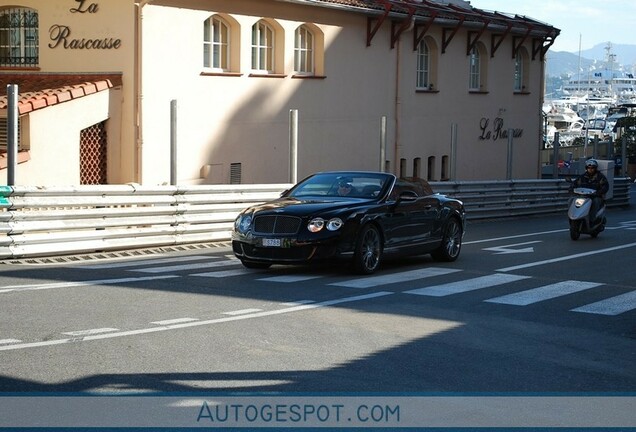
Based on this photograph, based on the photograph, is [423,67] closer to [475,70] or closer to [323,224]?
[475,70]

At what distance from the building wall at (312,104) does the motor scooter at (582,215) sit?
8.99 meters

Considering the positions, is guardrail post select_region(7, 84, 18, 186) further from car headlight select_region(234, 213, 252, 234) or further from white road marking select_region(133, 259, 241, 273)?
car headlight select_region(234, 213, 252, 234)

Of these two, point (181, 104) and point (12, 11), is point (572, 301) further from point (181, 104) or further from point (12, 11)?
point (12, 11)

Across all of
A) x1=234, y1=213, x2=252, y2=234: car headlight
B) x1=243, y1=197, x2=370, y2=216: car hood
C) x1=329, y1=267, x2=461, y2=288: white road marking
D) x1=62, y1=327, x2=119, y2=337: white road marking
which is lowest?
x1=329, y1=267, x2=461, y2=288: white road marking

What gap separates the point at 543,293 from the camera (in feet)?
48.0

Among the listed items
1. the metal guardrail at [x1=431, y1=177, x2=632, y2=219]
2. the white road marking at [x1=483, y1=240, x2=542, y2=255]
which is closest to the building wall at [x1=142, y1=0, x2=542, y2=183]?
the metal guardrail at [x1=431, y1=177, x2=632, y2=219]

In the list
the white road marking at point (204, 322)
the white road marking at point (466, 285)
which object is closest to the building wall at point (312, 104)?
the white road marking at point (466, 285)

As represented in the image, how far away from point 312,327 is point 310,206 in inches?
201

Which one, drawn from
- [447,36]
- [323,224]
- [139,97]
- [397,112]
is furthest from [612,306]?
[447,36]

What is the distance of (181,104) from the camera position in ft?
88.6

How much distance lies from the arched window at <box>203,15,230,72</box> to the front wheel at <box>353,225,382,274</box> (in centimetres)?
1280

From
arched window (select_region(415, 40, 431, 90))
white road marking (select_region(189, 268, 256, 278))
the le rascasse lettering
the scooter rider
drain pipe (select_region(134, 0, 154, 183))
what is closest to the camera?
white road marking (select_region(189, 268, 256, 278))

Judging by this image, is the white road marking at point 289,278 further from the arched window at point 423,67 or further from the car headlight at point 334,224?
the arched window at point 423,67

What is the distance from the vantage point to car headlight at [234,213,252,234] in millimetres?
16250
